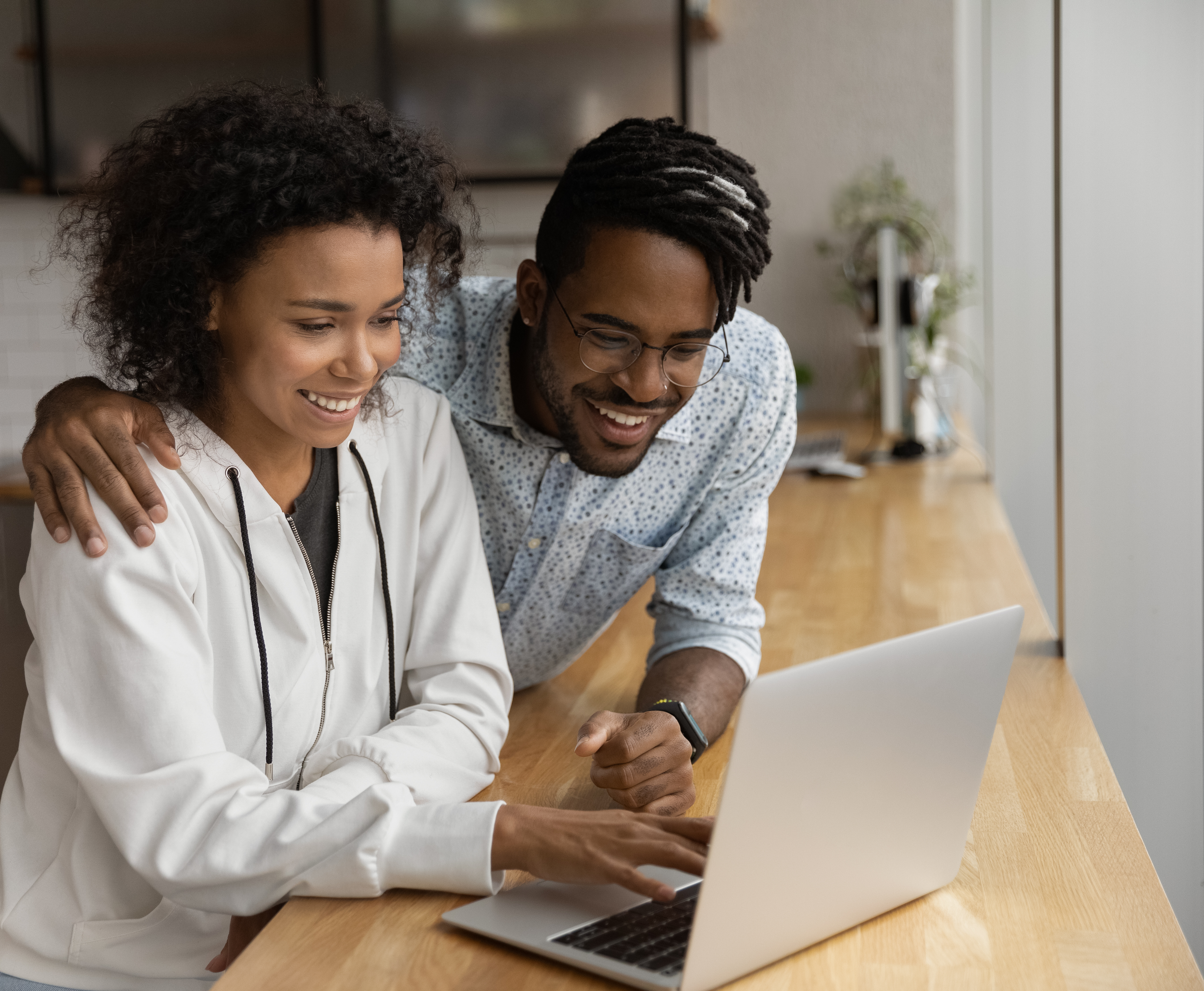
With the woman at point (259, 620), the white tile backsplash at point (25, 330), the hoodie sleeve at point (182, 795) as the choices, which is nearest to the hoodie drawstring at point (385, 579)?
the woman at point (259, 620)

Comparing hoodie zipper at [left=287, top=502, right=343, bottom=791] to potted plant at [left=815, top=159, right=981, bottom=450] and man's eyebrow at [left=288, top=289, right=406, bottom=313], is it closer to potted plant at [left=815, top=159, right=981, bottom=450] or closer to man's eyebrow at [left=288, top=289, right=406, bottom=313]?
man's eyebrow at [left=288, top=289, right=406, bottom=313]

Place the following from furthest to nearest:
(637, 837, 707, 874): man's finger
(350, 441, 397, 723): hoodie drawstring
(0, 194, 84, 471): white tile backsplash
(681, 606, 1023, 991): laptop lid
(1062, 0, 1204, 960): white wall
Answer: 1. (0, 194, 84, 471): white tile backsplash
2. (1062, 0, 1204, 960): white wall
3. (350, 441, 397, 723): hoodie drawstring
4. (637, 837, 707, 874): man's finger
5. (681, 606, 1023, 991): laptop lid

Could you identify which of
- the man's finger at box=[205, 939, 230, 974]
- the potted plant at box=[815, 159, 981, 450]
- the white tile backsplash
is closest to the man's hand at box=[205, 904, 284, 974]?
the man's finger at box=[205, 939, 230, 974]

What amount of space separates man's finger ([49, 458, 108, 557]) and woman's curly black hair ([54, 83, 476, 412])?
118 millimetres

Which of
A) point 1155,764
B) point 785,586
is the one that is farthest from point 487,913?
point 785,586

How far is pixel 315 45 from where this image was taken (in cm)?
363

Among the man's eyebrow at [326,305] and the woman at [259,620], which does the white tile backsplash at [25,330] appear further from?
the man's eyebrow at [326,305]

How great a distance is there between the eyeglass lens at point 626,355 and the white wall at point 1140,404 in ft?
1.89

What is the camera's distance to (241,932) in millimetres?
1001

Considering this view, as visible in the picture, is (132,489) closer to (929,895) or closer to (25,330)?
(929,895)

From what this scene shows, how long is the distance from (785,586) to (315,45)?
2419 mm

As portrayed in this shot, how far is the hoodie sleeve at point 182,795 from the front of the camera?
0.91 m

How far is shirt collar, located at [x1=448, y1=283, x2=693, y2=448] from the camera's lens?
4.73 ft

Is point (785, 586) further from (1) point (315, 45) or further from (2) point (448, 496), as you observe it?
(1) point (315, 45)
